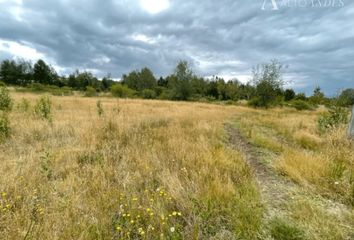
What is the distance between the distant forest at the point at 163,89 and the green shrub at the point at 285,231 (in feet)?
114

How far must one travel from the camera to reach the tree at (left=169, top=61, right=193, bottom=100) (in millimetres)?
52525

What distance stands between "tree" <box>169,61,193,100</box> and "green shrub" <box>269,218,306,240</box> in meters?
50.1

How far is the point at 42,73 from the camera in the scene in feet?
204

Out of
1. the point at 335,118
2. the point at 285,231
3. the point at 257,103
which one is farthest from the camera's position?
the point at 257,103

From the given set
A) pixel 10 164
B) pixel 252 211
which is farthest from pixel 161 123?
pixel 252 211

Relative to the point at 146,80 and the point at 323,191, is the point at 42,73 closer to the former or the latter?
the point at 146,80

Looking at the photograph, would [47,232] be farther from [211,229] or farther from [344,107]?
[344,107]

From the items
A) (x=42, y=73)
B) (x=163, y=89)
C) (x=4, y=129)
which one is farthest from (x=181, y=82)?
(x=4, y=129)

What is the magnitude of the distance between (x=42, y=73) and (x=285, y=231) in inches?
2866

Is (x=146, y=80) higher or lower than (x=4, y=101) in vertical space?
higher

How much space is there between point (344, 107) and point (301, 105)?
29.4m

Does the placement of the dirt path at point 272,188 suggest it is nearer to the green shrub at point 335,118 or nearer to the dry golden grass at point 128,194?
the dry golden grass at point 128,194

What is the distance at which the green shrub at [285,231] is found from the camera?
2.44 metres

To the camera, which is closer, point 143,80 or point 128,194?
point 128,194
